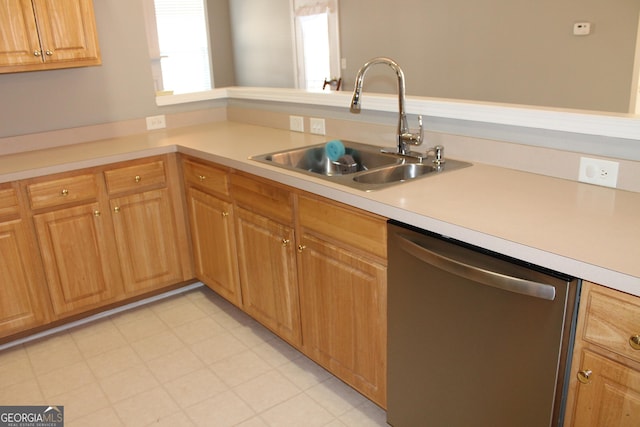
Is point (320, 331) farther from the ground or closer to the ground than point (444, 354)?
closer to the ground

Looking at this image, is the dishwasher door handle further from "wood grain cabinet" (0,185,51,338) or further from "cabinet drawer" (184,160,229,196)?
"wood grain cabinet" (0,185,51,338)

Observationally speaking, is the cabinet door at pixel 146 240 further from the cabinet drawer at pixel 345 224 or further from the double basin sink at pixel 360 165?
the cabinet drawer at pixel 345 224

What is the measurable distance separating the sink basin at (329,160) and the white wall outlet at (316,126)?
10.3 inches

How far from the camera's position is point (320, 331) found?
7.21ft

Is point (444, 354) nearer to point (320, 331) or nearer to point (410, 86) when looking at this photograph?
point (320, 331)

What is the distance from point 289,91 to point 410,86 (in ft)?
8.05

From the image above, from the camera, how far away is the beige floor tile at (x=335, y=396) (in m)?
2.16

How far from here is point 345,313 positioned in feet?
6.64

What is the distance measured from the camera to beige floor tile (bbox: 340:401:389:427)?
2.06m

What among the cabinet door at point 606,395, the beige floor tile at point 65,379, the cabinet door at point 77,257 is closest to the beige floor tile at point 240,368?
the beige floor tile at point 65,379

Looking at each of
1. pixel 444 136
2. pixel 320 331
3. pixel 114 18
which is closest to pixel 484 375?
pixel 320 331

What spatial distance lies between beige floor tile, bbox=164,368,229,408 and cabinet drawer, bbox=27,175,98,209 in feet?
3.51

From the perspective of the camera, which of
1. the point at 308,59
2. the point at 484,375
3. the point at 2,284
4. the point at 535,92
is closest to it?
the point at 484,375

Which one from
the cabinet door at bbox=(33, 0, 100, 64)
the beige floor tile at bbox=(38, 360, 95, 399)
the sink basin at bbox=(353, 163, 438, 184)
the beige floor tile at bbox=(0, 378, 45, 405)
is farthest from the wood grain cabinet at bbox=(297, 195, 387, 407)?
the cabinet door at bbox=(33, 0, 100, 64)
